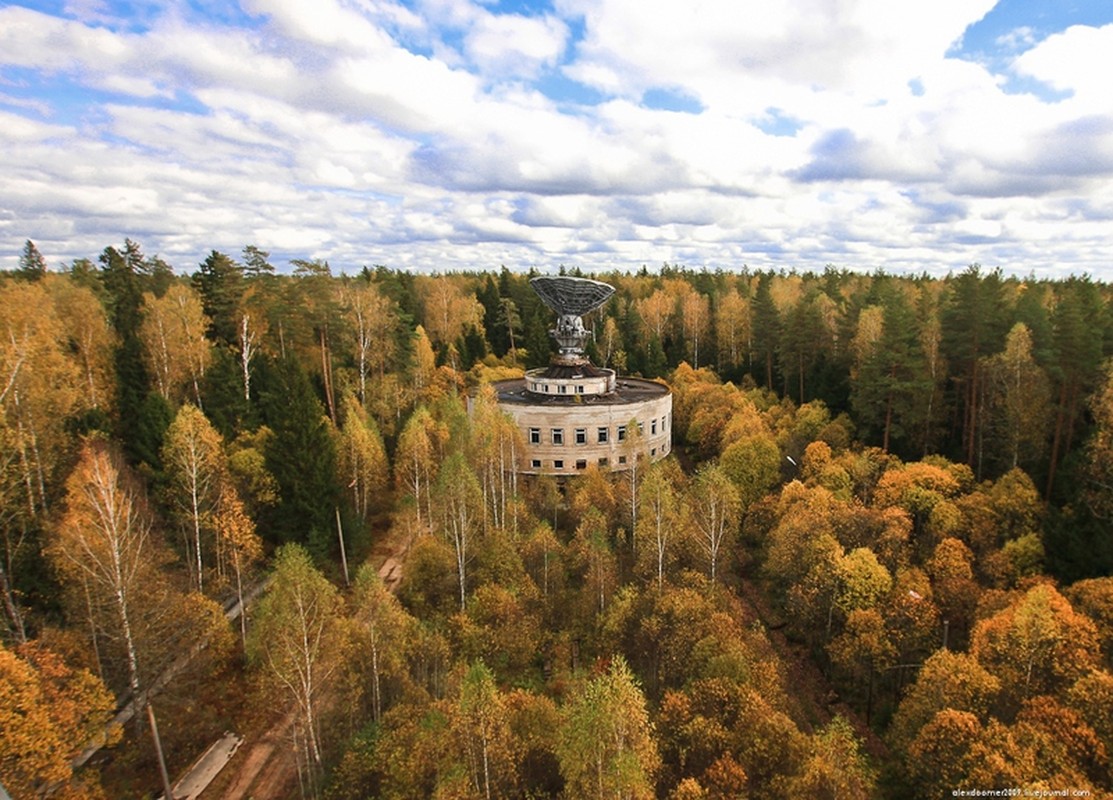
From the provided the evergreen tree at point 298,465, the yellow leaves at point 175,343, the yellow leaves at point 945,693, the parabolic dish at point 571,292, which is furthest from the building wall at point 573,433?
the yellow leaves at point 945,693

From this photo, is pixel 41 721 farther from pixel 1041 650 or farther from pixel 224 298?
pixel 224 298

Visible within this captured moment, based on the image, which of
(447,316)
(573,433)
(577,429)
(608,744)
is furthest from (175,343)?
(608,744)

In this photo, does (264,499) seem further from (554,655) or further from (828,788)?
(828,788)

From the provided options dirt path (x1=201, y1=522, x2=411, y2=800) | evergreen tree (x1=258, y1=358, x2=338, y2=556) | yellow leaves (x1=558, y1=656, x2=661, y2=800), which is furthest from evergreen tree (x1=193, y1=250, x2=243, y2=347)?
yellow leaves (x1=558, y1=656, x2=661, y2=800)

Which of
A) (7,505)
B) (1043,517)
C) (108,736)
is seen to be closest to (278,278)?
(7,505)

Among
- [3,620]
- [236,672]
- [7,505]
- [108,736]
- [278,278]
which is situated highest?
[278,278]

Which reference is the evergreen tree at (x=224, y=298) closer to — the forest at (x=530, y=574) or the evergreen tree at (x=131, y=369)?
the forest at (x=530, y=574)
